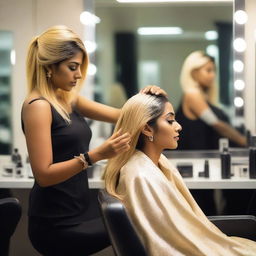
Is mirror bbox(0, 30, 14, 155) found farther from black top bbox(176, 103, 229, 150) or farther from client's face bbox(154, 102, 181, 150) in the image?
client's face bbox(154, 102, 181, 150)

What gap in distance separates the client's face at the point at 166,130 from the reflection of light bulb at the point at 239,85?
1181 millimetres

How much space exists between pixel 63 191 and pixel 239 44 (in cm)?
148

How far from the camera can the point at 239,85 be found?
9.18ft

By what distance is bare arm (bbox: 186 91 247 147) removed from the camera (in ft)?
9.15

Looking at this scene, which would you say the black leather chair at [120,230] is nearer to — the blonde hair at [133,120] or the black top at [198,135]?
the blonde hair at [133,120]

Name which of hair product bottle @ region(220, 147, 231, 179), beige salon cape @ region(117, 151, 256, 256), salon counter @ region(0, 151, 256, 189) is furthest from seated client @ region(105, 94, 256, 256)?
hair product bottle @ region(220, 147, 231, 179)

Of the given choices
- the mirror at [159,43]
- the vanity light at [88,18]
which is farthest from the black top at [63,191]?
the vanity light at [88,18]

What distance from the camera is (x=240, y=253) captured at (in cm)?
154

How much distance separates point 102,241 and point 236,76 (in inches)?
56.2

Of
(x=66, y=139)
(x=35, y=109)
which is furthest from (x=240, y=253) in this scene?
(x=35, y=109)

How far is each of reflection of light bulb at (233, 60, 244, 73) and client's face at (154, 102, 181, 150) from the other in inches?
47.0

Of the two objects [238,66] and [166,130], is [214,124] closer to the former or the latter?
[238,66]

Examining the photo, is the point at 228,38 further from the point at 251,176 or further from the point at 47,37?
the point at 47,37

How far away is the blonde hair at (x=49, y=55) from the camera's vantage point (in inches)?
66.9
